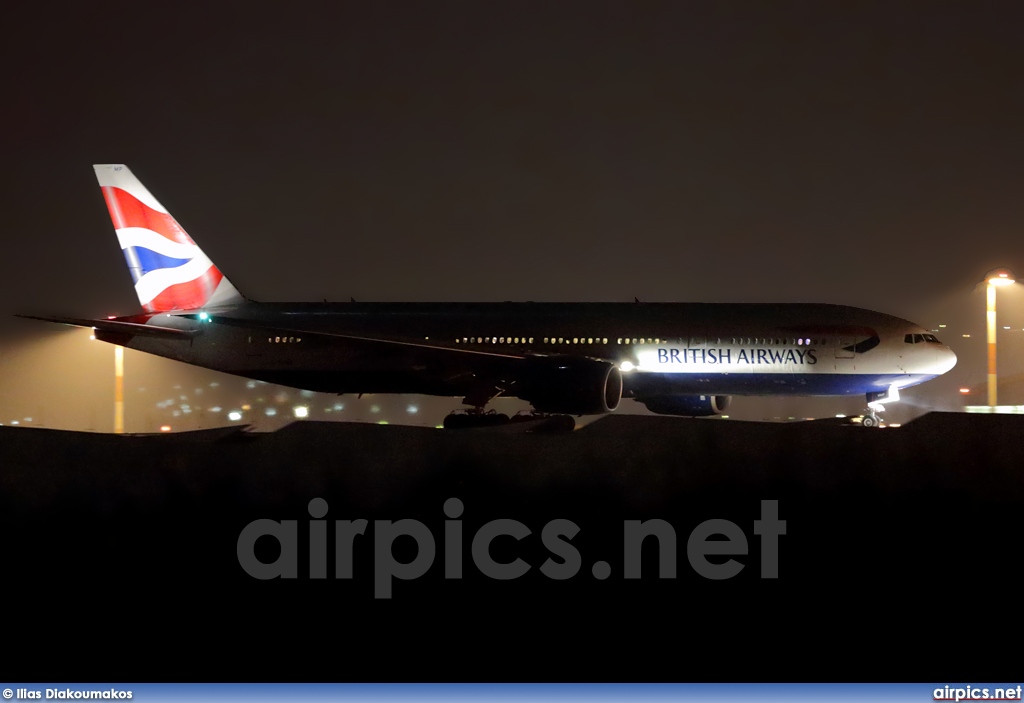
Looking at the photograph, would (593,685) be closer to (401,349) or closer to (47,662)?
(47,662)

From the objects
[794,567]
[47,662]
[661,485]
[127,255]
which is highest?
[127,255]

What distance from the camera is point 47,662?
26.0 feet

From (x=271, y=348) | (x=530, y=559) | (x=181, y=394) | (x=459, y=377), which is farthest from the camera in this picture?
(x=181, y=394)

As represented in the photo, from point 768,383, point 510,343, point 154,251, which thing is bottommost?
point 768,383

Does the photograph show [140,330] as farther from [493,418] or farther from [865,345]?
[865,345]

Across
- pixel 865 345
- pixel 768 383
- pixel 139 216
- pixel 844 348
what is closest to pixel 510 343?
pixel 768 383

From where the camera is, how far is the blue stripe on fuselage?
30203mm

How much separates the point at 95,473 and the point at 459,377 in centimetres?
2001

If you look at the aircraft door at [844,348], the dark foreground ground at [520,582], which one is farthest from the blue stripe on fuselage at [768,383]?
the dark foreground ground at [520,582]

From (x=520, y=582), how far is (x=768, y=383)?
23013 millimetres

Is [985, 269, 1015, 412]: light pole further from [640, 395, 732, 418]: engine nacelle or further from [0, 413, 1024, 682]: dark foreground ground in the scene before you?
[0, 413, 1024, 682]: dark foreground ground

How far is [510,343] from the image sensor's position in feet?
104

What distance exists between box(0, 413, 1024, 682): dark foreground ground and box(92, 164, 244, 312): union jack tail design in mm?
24055

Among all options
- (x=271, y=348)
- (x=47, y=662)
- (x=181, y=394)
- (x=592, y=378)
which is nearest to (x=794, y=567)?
(x=47, y=662)
